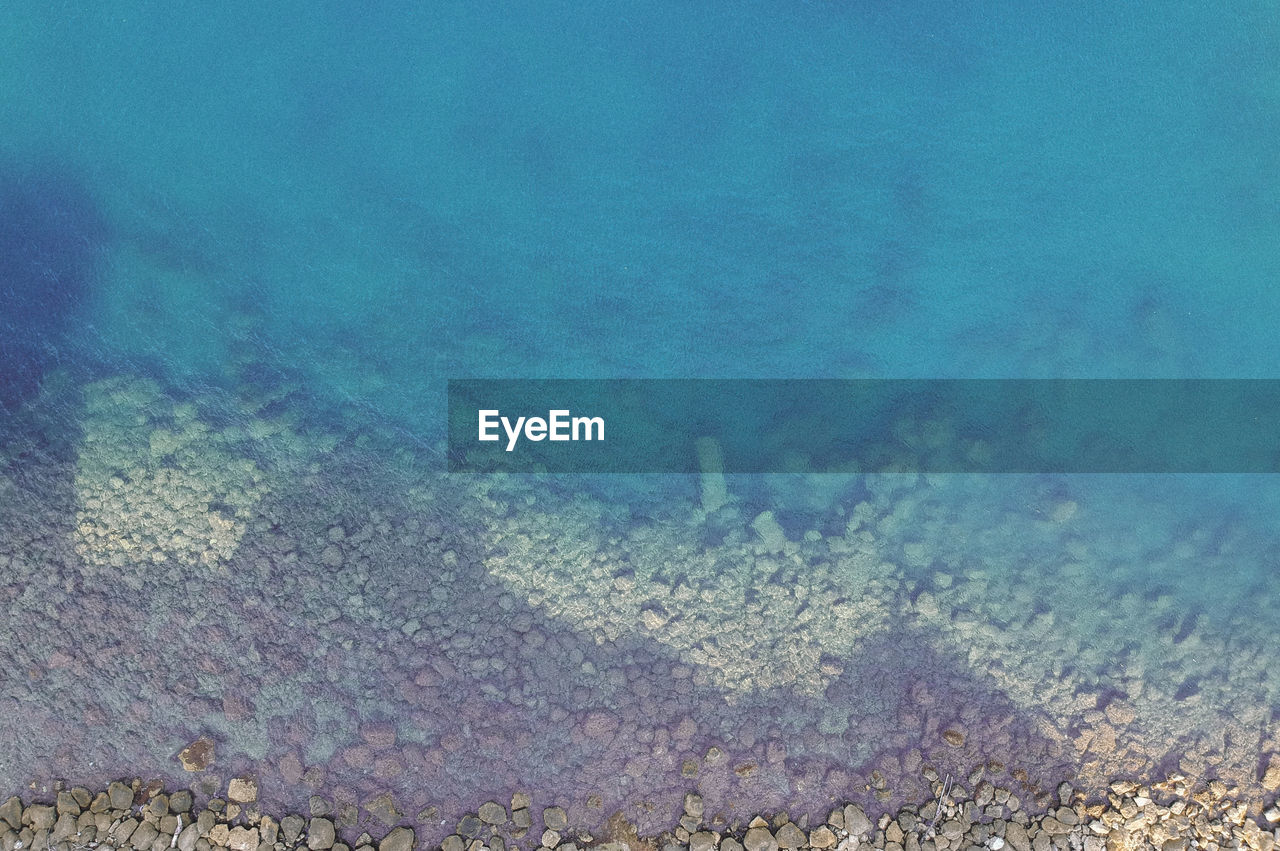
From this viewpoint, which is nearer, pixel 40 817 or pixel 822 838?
pixel 40 817

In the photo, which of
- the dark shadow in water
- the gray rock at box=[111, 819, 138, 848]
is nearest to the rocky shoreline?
the gray rock at box=[111, 819, 138, 848]

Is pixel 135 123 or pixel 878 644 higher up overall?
pixel 135 123

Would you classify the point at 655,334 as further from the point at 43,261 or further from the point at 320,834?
the point at 43,261

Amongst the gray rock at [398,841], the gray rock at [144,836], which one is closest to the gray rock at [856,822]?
the gray rock at [398,841]

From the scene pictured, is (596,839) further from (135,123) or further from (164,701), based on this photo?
(135,123)

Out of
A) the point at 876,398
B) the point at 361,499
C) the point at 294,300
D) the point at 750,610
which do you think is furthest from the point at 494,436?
the point at 876,398

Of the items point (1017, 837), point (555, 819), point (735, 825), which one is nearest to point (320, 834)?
point (555, 819)
